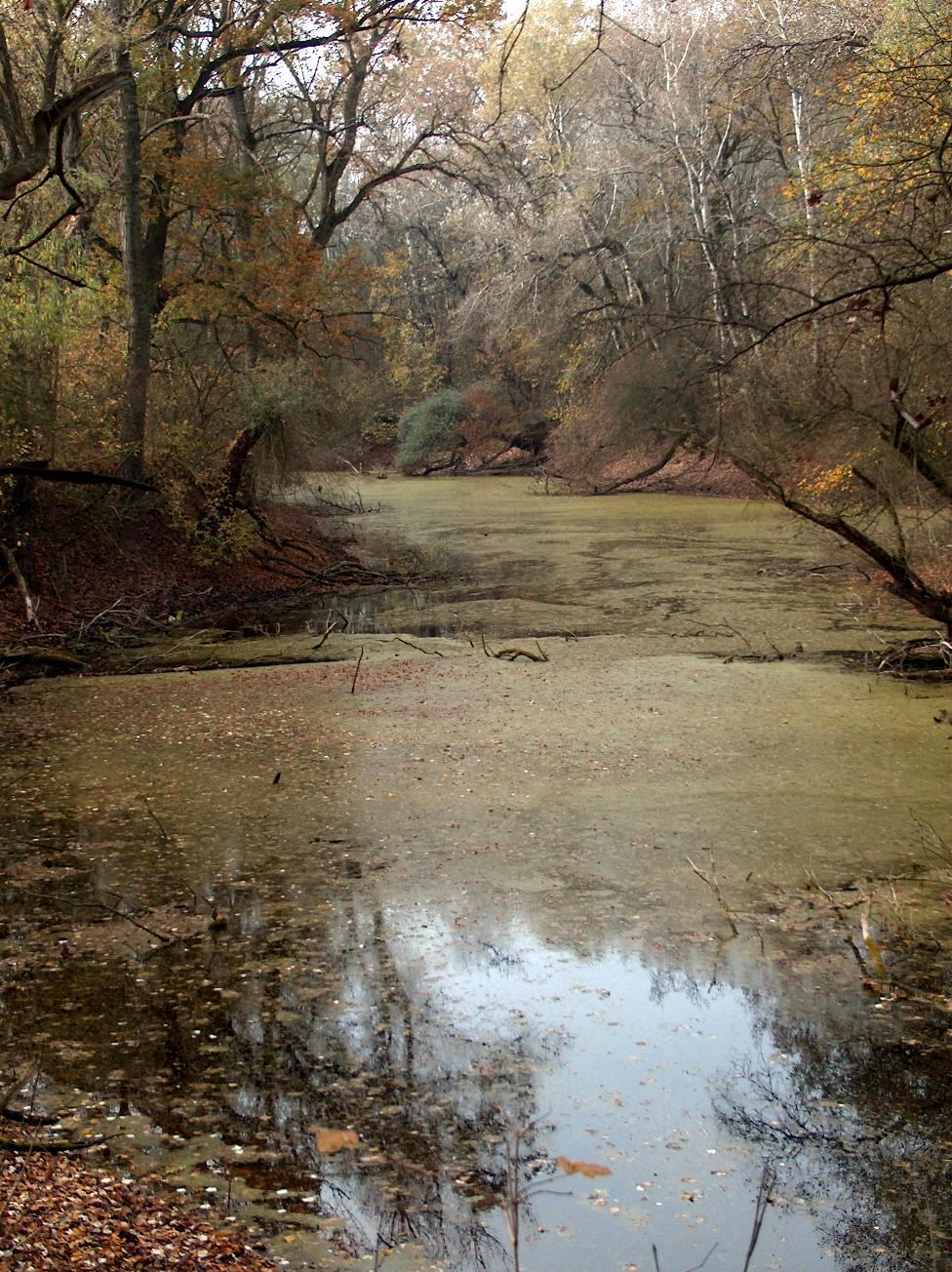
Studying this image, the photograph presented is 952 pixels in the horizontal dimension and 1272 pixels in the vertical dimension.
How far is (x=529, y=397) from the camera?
99.0 feet

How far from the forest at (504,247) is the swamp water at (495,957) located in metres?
1.50

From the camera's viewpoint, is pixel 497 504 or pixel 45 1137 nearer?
pixel 45 1137

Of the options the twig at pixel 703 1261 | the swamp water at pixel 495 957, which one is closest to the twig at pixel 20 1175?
the swamp water at pixel 495 957

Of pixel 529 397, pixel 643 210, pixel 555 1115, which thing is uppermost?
pixel 643 210

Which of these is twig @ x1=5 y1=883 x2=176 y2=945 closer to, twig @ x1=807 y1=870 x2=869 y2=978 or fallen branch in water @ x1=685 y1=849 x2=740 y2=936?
fallen branch in water @ x1=685 y1=849 x2=740 y2=936

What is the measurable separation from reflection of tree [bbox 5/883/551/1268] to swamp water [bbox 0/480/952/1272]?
0.04 ft

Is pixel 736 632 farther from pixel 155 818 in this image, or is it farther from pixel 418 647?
pixel 155 818

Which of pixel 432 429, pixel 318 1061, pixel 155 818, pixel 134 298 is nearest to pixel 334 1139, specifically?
pixel 318 1061

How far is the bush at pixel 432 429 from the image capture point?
29250 millimetres

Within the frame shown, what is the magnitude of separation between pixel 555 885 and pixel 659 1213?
6.68ft

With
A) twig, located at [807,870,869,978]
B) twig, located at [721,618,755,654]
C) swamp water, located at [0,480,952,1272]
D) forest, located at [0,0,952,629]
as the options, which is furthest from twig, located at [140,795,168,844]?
twig, located at [721,618,755,654]

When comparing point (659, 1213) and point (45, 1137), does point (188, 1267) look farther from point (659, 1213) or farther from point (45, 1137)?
point (659, 1213)

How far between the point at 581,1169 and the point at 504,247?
2342 centimetres

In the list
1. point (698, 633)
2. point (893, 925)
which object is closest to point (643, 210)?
point (698, 633)
